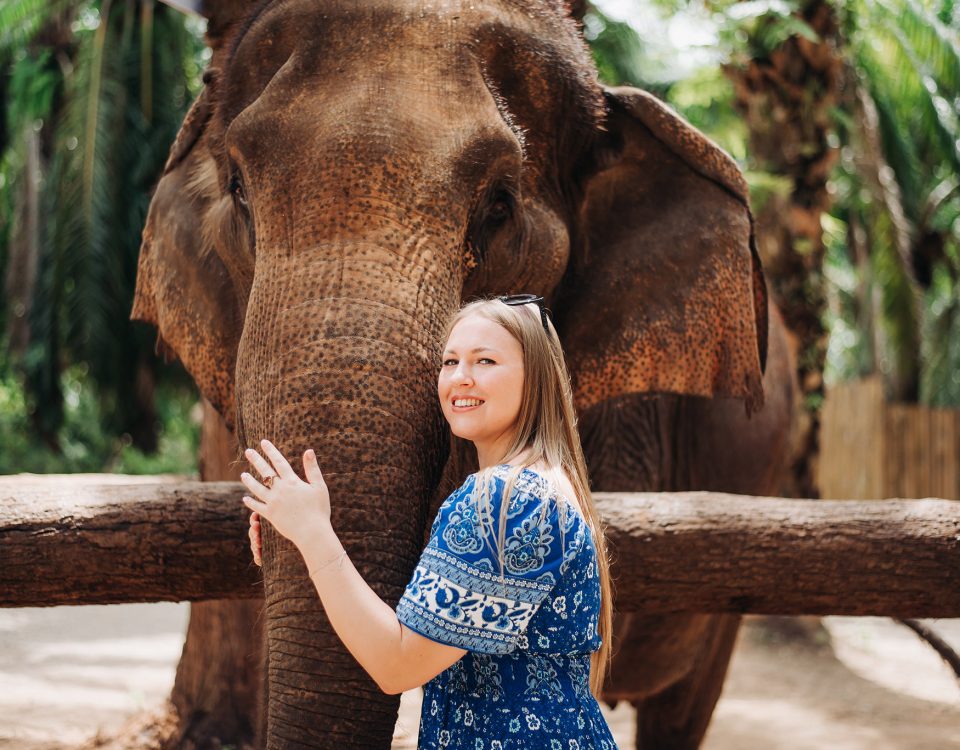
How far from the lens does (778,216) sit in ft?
29.2

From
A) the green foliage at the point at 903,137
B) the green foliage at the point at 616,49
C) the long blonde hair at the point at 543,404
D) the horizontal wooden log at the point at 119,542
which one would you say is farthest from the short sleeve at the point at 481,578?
the green foliage at the point at 616,49

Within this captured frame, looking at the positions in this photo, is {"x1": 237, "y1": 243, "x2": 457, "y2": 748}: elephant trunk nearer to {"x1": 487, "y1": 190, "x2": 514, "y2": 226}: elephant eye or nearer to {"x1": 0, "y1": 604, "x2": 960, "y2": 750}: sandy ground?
{"x1": 487, "y1": 190, "x2": 514, "y2": 226}: elephant eye

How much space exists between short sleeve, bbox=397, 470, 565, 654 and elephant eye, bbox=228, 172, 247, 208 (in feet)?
4.59

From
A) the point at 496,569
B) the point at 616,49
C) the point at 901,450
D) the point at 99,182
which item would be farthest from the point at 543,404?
the point at 901,450

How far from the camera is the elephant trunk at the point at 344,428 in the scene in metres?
1.93

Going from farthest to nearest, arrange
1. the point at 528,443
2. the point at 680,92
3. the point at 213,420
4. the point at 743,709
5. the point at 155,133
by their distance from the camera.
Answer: the point at 155,133 → the point at 680,92 → the point at 743,709 → the point at 213,420 → the point at 528,443

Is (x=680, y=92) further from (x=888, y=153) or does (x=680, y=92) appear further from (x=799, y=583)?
(x=799, y=583)

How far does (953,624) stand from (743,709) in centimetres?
473

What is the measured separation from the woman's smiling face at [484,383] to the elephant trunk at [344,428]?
0.78 feet

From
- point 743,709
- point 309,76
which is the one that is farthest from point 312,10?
point 743,709

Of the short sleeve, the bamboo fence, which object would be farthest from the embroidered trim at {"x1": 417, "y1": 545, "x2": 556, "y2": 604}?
the bamboo fence

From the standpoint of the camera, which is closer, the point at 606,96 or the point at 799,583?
the point at 799,583

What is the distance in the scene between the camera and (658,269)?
11.1 ft

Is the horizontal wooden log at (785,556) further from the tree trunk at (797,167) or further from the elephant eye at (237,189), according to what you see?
the tree trunk at (797,167)
